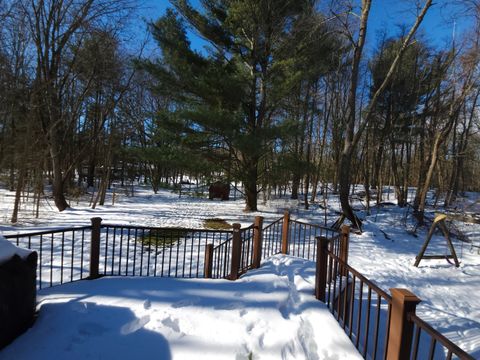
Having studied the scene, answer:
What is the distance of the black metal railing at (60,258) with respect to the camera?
4677 millimetres

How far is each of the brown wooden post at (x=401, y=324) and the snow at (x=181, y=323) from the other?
626mm

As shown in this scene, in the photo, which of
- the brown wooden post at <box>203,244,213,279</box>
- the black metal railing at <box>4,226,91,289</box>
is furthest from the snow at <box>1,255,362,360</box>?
the brown wooden post at <box>203,244,213,279</box>

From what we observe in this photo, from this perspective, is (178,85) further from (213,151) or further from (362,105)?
(362,105)

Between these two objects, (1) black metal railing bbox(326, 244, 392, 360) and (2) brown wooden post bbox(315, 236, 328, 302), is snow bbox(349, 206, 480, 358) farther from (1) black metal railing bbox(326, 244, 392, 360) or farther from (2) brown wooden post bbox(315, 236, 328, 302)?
(2) brown wooden post bbox(315, 236, 328, 302)

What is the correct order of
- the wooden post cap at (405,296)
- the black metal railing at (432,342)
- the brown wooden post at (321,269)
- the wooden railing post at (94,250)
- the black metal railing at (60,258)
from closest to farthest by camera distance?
the black metal railing at (432,342)
the wooden post cap at (405,296)
the brown wooden post at (321,269)
the wooden railing post at (94,250)
the black metal railing at (60,258)

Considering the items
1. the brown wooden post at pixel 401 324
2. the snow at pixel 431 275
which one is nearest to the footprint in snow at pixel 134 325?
the brown wooden post at pixel 401 324

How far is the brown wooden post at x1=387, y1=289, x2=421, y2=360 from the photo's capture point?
201cm

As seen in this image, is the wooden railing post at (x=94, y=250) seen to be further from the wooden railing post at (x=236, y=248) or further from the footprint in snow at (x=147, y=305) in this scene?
the wooden railing post at (x=236, y=248)

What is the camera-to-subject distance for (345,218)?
35.7ft

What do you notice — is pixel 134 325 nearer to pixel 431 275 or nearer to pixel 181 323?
pixel 181 323

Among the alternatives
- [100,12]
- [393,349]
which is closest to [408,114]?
[100,12]

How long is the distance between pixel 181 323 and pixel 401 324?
2.10 metres

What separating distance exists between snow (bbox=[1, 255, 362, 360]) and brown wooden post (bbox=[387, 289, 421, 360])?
626mm

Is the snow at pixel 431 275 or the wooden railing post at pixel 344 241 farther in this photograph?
the wooden railing post at pixel 344 241
